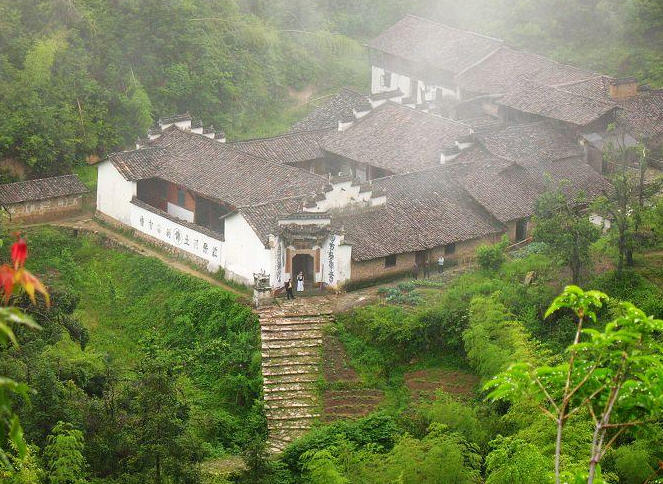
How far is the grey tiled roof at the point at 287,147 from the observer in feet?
125

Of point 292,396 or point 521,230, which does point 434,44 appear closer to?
point 521,230

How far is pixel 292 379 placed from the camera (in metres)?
27.9

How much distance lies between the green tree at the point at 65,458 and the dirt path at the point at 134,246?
1032 cm

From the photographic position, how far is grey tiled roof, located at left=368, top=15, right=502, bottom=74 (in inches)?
1820

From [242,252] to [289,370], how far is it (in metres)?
4.48

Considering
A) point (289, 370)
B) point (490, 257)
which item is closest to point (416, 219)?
point (490, 257)

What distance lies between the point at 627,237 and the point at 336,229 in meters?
7.28

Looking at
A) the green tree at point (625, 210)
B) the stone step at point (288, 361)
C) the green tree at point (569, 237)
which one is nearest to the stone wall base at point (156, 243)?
the stone step at point (288, 361)

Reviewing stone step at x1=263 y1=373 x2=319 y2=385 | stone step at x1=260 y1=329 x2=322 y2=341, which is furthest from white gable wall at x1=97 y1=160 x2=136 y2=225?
stone step at x1=263 y1=373 x2=319 y2=385

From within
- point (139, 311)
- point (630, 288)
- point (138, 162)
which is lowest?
point (139, 311)

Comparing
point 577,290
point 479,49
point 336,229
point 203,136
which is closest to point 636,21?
point 479,49

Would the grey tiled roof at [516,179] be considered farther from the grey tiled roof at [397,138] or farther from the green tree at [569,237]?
the green tree at [569,237]

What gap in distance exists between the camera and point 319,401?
89.2 feet

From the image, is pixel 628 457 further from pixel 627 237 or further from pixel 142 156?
pixel 142 156
